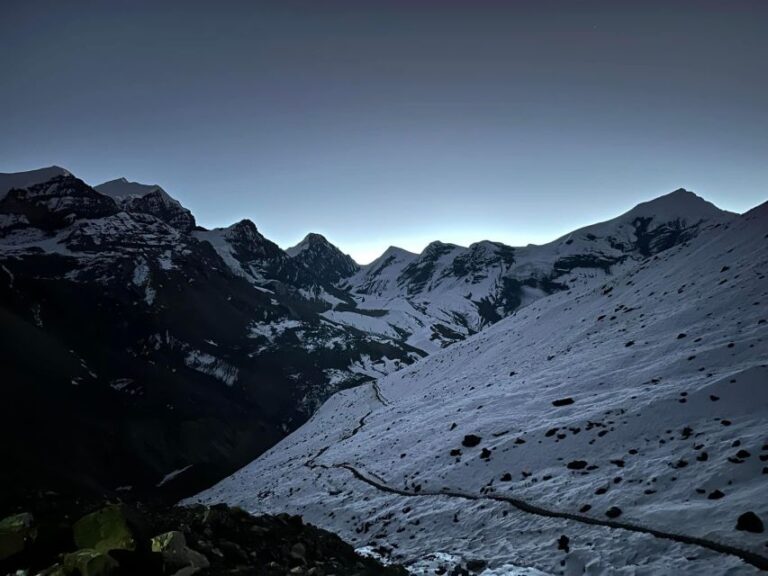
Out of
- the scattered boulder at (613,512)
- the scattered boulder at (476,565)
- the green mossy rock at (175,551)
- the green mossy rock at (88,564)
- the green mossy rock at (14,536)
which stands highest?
the green mossy rock at (14,536)

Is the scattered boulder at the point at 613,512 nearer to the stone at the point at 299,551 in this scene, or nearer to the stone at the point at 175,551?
the stone at the point at 299,551

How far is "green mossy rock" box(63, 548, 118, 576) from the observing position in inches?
259

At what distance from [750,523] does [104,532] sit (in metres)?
13.8

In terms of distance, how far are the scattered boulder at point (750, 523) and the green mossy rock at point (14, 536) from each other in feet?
48.7

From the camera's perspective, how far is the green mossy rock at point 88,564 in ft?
21.6

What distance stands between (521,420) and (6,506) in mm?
22763

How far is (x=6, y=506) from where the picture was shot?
14570 millimetres

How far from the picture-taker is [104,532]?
7.87 meters

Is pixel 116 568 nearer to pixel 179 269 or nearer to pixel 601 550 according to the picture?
pixel 601 550

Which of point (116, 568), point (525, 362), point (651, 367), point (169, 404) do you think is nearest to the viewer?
point (116, 568)

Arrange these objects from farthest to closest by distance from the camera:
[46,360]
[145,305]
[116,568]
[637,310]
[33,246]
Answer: [33,246], [145,305], [46,360], [637,310], [116,568]

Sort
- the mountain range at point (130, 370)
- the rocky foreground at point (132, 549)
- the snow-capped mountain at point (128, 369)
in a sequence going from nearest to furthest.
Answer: the rocky foreground at point (132, 549), the mountain range at point (130, 370), the snow-capped mountain at point (128, 369)

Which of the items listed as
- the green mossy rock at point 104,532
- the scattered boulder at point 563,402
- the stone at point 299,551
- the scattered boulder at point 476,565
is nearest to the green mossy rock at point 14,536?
the green mossy rock at point 104,532

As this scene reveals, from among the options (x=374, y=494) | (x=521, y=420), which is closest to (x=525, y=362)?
(x=521, y=420)
